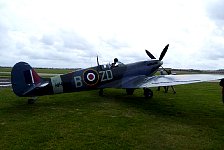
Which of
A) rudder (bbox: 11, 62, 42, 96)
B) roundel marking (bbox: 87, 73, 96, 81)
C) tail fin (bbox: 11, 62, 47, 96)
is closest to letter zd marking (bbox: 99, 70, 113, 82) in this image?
roundel marking (bbox: 87, 73, 96, 81)

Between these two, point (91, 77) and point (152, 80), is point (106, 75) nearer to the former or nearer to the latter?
point (91, 77)

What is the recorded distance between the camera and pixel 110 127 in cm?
888

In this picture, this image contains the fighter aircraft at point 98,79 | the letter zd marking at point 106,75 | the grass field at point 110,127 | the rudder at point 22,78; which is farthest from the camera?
the letter zd marking at point 106,75

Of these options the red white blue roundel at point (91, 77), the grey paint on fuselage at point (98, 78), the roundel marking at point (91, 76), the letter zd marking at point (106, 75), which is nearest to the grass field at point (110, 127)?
the grey paint on fuselage at point (98, 78)

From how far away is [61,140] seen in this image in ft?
24.2

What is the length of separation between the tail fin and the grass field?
0.82 meters

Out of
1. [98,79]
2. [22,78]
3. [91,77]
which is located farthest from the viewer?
[98,79]

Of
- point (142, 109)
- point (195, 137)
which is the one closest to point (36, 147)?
point (195, 137)

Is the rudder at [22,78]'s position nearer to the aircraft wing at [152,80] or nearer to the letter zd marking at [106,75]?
the letter zd marking at [106,75]

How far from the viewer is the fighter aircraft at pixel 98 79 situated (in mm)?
12984

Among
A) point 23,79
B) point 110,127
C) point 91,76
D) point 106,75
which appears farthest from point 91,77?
point 110,127

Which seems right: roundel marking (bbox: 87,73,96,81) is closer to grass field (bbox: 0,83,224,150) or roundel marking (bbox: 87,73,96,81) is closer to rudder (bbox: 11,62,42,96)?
grass field (bbox: 0,83,224,150)

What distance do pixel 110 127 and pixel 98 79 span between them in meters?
6.76

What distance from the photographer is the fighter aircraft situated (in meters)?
13.0
